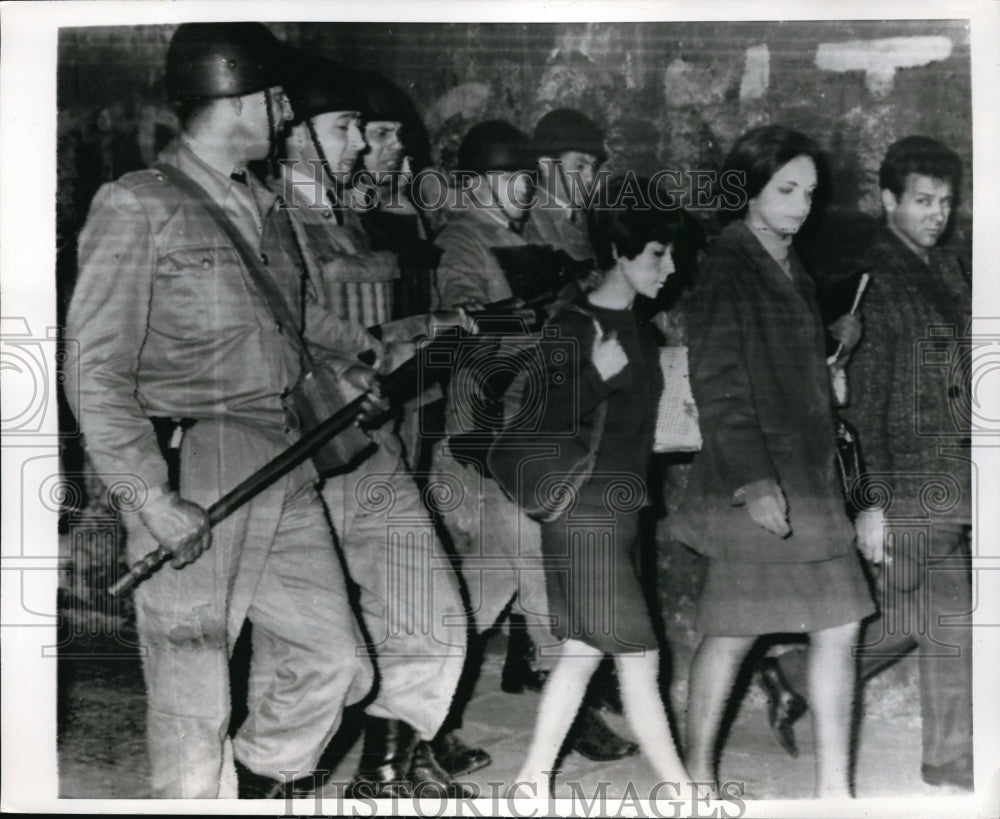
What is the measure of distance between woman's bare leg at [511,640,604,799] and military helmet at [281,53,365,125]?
1.81 metres

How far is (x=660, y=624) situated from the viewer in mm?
3863

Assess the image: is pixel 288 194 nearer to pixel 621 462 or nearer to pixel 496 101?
pixel 496 101

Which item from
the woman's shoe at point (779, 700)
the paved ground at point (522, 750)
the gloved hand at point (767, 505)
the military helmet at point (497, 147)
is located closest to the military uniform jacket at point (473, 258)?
the military helmet at point (497, 147)

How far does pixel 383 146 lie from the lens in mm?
3850

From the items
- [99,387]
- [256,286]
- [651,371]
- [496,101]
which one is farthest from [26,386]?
[651,371]

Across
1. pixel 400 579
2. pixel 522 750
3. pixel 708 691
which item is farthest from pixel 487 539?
pixel 708 691

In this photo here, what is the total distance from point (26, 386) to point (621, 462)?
186 cm

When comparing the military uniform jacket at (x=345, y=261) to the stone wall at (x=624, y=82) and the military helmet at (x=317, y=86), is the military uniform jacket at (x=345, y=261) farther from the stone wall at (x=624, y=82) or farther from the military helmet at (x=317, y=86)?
the stone wall at (x=624, y=82)

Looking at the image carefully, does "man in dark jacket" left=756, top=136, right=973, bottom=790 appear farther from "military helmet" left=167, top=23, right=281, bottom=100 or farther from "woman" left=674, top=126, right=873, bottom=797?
"military helmet" left=167, top=23, right=281, bottom=100

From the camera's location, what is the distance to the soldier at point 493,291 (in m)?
3.83

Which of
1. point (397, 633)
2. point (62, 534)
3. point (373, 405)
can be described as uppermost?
point (373, 405)

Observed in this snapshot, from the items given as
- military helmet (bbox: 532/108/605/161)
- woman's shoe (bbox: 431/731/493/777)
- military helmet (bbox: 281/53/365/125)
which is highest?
military helmet (bbox: 281/53/365/125)

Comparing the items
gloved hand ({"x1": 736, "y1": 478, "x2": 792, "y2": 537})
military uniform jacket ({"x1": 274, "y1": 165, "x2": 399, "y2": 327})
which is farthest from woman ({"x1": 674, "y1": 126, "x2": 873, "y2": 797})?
military uniform jacket ({"x1": 274, "y1": 165, "x2": 399, "y2": 327})

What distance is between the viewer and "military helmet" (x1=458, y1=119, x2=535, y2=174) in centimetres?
384
